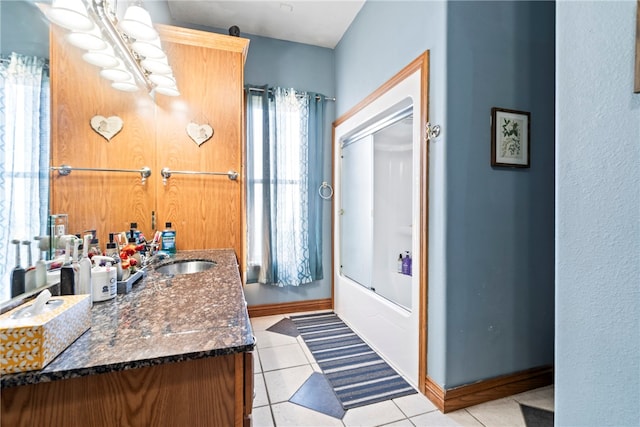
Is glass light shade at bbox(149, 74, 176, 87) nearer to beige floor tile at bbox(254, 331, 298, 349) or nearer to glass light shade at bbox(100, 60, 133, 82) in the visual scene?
glass light shade at bbox(100, 60, 133, 82)

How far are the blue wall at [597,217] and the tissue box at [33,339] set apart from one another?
1.22m

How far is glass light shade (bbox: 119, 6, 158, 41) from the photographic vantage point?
1.31 metres

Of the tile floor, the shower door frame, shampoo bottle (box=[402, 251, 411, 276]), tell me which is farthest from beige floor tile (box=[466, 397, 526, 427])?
shampoo bottle (box=[402, 251, 411, 276])

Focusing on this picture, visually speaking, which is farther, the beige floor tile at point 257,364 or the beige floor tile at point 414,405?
the beige floor tile at point 257,364

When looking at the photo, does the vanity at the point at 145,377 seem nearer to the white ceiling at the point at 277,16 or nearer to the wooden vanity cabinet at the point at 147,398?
the wooden vanity cabinet at the point at 147,398

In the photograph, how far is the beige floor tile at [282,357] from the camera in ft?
6.35

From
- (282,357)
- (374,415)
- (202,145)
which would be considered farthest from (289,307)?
(202,145)

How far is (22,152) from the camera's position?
2.76ft

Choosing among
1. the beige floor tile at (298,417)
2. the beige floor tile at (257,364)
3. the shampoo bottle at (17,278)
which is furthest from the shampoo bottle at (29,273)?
the beige floor tile at (257,364)

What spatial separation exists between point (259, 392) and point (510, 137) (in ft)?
6.80

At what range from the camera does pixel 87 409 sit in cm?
60

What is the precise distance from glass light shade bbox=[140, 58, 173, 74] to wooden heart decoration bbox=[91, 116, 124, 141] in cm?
37

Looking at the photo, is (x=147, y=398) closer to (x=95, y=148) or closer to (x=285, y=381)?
(x=285, y=381)

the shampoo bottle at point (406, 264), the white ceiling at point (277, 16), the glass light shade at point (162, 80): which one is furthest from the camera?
the shampoo bottle at point (406, 264)
